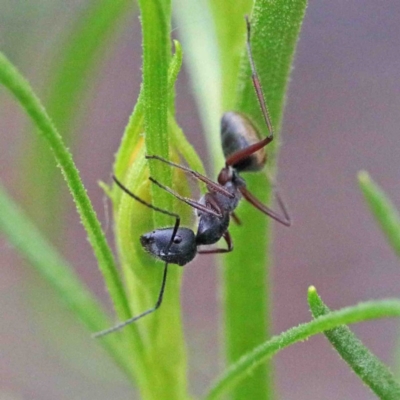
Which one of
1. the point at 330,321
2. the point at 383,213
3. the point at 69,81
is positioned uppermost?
the point at 69,81

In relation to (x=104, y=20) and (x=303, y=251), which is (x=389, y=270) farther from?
(x=104, y=20)

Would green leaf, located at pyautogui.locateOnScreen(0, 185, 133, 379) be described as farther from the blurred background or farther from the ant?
the blurred background

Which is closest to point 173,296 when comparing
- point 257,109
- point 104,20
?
point 257,109

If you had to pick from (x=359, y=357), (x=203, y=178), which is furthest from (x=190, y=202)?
(x=359, y=357)

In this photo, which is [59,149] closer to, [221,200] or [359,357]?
[359,357]

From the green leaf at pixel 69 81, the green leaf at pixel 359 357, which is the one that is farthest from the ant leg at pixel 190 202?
the green leaf at pixel 69 81

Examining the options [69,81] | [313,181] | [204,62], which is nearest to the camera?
[204,62]
